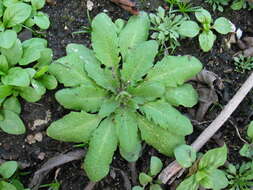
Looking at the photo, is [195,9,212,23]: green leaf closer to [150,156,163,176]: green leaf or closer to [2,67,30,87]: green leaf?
[150,156,163,176]: green leaf

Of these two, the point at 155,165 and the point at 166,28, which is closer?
the point at 155,165

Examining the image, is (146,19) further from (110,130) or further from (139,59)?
(110,130)

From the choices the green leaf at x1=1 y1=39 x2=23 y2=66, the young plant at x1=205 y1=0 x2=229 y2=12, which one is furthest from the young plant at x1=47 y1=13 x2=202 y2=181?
the young plant at x1=205 y1=0 x2=229 y2=12

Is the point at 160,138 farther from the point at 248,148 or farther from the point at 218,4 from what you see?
the point at 218,4

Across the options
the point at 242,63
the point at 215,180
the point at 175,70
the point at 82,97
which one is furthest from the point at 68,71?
the point at 242,63

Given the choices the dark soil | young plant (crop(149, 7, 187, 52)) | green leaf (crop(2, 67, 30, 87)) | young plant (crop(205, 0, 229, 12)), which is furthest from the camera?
young plant (crop(205, 0, 229, 12))

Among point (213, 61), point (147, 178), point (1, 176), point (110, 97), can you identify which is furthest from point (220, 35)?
point (1, 176)
